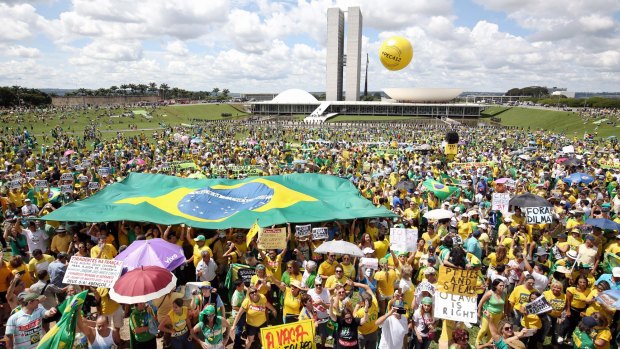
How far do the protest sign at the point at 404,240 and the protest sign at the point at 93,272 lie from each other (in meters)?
4.77

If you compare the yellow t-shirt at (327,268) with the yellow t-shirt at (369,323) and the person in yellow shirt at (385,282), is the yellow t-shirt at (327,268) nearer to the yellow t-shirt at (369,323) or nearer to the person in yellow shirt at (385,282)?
the person in yellow shirt at (385,282)

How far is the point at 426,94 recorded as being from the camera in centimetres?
8831

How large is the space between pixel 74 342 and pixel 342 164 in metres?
17.7

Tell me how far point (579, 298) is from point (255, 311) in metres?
5.14

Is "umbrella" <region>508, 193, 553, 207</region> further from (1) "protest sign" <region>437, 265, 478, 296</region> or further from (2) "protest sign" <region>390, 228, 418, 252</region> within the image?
(1) "protest sign" <region>437, 265, 478, 296</region>

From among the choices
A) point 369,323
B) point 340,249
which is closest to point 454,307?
point 369,323

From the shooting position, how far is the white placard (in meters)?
5.57

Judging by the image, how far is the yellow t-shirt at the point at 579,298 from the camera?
636cm

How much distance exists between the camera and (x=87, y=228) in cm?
984

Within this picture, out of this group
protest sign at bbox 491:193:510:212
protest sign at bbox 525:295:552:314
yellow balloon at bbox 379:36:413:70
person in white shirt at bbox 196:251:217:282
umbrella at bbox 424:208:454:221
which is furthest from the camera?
yellow balloon at bbox 379:36:413:70

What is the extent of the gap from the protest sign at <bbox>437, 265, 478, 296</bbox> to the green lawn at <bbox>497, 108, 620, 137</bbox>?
160 feet

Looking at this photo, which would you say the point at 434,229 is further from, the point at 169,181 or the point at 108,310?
the point at 169,181

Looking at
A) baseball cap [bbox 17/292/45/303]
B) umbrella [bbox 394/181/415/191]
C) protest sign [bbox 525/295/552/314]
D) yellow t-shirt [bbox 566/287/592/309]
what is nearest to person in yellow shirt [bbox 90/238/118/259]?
baseball cap [bbox 17/292/45/303]

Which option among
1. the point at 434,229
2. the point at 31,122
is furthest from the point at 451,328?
the point at 31,122
